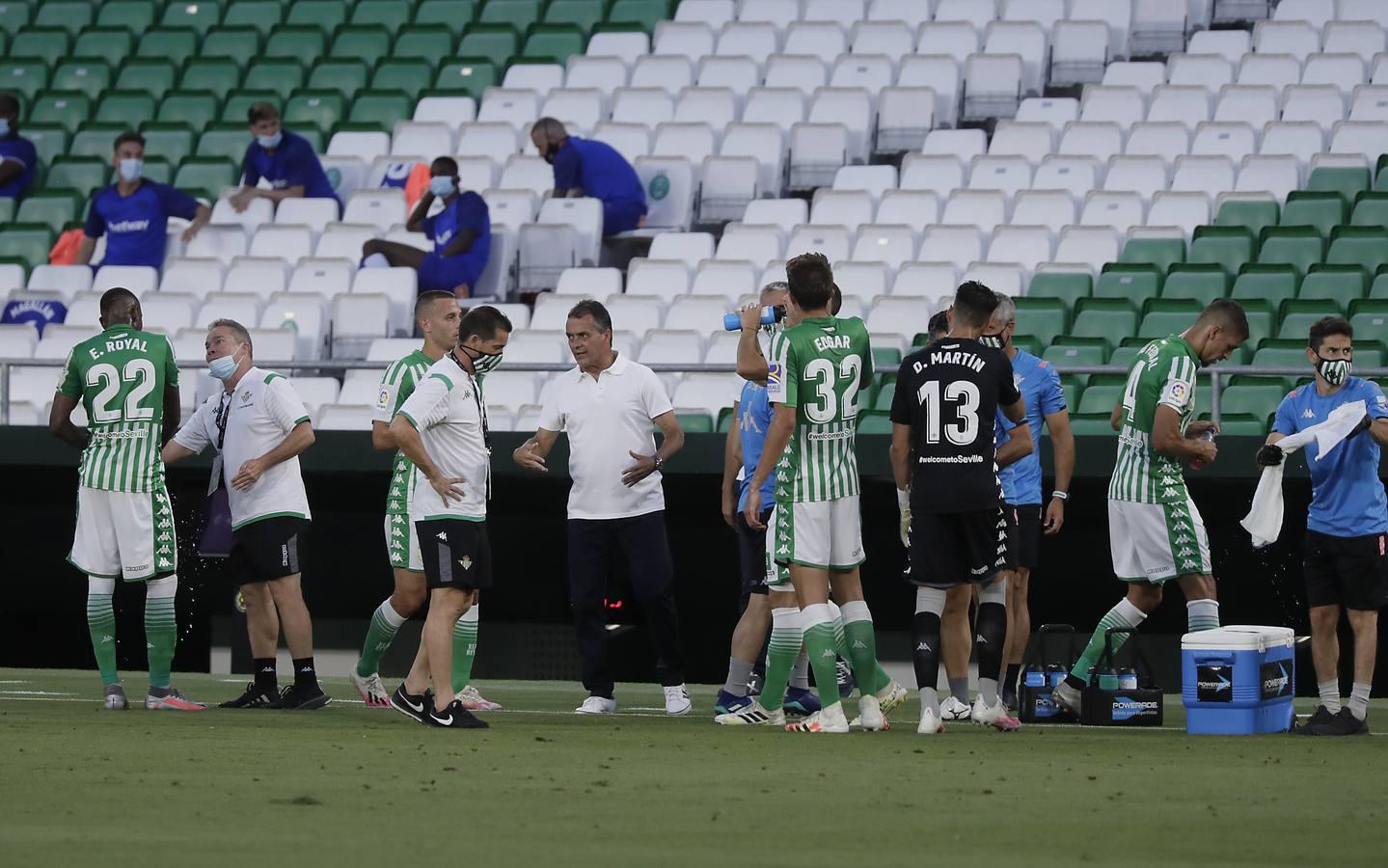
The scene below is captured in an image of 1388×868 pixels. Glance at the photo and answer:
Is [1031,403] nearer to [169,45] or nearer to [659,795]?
[659,795]

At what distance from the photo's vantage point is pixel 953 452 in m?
8.21

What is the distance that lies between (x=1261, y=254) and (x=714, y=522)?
416 centimetres

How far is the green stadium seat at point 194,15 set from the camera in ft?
68.8

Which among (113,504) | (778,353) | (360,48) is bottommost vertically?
(113,504)

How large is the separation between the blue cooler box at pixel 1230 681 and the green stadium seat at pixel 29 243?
11.4 m

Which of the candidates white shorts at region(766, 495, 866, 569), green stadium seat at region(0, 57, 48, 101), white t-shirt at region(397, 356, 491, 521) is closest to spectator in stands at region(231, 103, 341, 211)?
green stadium seat at region(0, 57, 48, 101)

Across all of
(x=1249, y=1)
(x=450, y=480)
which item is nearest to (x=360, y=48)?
(x=1249, y=1)

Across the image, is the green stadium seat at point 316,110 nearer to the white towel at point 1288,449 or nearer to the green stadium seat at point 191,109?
the green stadium seat at point 191,109

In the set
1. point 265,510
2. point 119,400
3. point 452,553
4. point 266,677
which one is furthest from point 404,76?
point 452,553

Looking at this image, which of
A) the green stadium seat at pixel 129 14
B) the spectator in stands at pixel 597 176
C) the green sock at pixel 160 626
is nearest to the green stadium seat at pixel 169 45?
the green stadium seat at pixel 129 14

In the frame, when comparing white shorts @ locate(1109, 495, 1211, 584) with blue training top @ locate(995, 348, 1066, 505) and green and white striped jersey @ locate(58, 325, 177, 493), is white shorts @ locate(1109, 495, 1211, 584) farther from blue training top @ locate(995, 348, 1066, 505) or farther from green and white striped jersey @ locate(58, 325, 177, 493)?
green and white striped jersey @ locate(58, 325, 177, 493)

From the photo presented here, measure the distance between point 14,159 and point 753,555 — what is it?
11.1 metres

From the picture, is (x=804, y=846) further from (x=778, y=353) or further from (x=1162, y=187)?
(x=1162, y=187)

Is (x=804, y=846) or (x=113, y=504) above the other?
(x=113, y=504)
